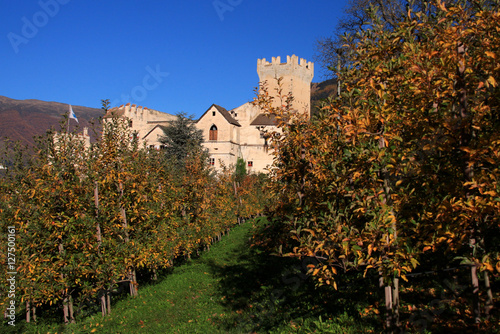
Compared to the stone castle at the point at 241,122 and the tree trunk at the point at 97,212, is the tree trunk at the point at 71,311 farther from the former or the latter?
the stone castle at the point at 241,122

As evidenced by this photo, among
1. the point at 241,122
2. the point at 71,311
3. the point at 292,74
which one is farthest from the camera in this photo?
the point at 292,74

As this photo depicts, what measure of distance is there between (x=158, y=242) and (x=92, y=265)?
2609 millimetres

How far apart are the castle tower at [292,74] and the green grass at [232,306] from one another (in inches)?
1764

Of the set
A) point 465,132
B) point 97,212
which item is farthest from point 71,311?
point 465,132

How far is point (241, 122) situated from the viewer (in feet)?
177

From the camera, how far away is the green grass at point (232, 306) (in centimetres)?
706

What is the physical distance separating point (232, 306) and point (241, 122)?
4528 centimetres

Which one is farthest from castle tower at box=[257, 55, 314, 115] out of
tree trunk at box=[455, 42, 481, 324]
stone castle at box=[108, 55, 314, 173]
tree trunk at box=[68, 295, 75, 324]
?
tree trunk at box=[455, 42, 481, 324]

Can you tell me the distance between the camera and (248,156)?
5306 centimetres

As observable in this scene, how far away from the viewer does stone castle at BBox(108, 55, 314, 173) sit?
48.9 meters

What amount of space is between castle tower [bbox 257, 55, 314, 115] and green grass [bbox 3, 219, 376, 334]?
44807 mm

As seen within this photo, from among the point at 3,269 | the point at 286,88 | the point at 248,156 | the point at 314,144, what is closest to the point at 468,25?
the point at 314,144

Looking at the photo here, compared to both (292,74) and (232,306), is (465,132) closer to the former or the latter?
(232,306)

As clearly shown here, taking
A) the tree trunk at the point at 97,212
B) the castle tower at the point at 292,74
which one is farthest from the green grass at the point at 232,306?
the castle tower at the point at 292,74
